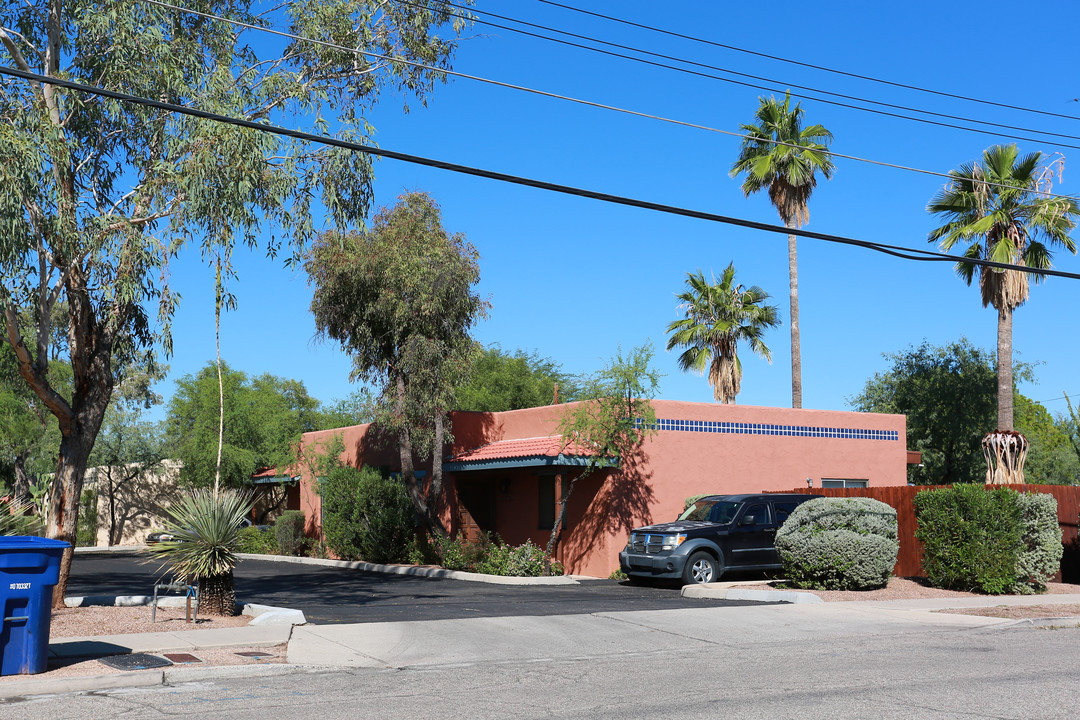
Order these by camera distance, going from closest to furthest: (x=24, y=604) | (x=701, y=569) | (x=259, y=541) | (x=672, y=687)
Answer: (x=672, y=687)
(x=24, y=604)
(x=701, y=569)
(x=259, y=541)

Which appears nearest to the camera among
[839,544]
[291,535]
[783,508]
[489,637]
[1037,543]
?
[489,637]

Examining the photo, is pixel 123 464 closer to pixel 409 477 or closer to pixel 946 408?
pixel 409 477

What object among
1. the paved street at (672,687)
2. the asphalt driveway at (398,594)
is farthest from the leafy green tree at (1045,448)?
the paved street at (672,687)

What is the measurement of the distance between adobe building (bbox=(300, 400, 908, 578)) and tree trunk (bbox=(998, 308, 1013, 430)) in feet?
12.9

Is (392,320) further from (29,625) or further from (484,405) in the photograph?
(484,405)

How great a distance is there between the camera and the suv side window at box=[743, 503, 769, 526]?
20.4 meters

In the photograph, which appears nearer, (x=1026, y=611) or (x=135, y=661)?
(x=135, y=661)

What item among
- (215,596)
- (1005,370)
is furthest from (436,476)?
(1005,370)

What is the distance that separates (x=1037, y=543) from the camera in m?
18.5

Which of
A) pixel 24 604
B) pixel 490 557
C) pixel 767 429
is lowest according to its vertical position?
pixel 490 557

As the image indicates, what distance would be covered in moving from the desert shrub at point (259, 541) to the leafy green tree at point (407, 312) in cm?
970

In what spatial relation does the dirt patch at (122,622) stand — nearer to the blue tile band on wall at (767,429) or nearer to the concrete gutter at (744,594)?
the concrete gutter at (744,594)

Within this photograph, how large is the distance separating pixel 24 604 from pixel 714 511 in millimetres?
13987

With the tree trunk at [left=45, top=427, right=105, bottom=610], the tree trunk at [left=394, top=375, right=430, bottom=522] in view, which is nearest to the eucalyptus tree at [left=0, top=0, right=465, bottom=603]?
the tree trunk at [left=45, top=427, right=105, bottom=610]
